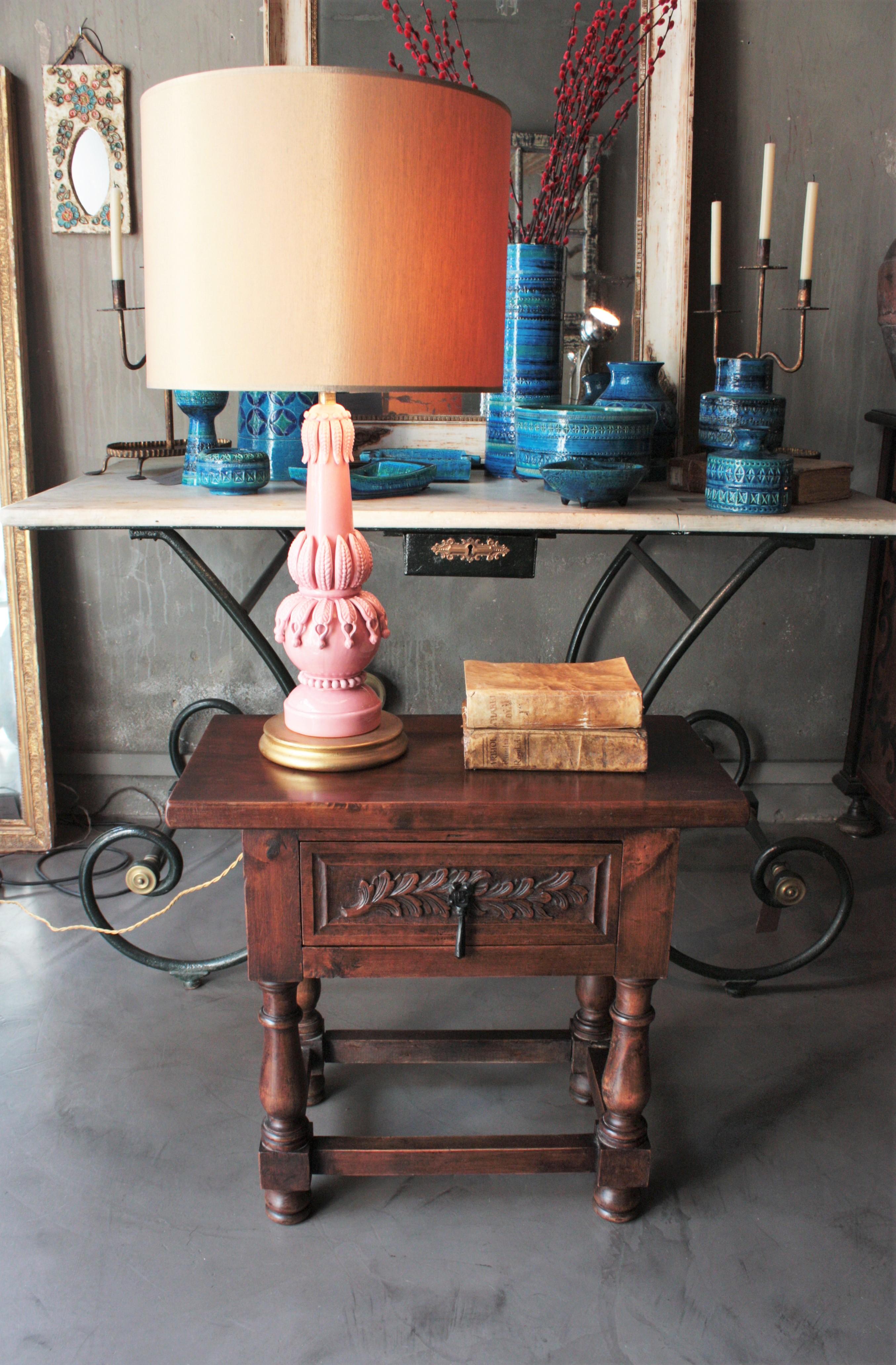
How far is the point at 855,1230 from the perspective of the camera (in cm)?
162

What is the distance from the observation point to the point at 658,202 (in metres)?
2.51

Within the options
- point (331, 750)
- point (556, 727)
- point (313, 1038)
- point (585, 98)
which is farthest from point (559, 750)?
point (585, 98)

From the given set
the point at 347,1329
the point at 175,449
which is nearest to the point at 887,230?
the point at 175,449

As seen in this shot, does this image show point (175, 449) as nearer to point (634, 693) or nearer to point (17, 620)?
point (17, 620)

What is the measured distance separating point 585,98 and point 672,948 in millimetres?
1762

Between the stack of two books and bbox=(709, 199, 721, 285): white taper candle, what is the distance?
1242mm

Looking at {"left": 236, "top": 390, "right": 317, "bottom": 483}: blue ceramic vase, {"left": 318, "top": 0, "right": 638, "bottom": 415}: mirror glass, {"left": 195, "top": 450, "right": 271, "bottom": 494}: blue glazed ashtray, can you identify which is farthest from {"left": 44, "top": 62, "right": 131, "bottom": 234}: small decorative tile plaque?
{"left": 195, "top": 450, "right": 271, "bottom": 494}: blue glazed ashtray

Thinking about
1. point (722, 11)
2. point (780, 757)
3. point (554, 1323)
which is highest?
point (722, 11)

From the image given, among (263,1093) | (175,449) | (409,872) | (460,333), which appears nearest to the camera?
(460,333)

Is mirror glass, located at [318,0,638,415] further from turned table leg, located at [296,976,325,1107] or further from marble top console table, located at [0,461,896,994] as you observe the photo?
turned table leg, located at [296,976,325,1107]

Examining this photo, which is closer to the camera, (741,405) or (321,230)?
(321,230)

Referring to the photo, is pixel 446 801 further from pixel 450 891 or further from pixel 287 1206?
pixel 287 1206

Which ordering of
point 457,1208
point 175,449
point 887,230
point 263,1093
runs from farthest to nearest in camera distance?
1. point 887,230
2. point 175,449
3. point 457,1208
4. point 263,1093

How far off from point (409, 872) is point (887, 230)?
7.04ft
